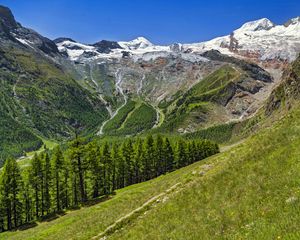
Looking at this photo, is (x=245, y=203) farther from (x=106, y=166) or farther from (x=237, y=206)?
(x=106, y=166)

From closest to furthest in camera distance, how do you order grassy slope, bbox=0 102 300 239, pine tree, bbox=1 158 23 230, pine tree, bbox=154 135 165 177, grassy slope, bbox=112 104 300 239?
grassy slope, bbox=112 104 300 239 → grassy slope, bbox=0 102 300 239 → pine tree, bbox=1 158 23 230 → pine tree, bbox=154 135 165 177

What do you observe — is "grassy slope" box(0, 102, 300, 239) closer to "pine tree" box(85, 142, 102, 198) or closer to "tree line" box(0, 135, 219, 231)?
"tree line" box(0, 135, 219, 231)

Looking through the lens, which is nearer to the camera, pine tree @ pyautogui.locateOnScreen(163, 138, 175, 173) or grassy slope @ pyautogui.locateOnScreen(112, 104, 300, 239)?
grassy slope @ pyautogui.locateOnScreen(112, 104, 300, 239)

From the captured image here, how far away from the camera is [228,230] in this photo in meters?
18.4

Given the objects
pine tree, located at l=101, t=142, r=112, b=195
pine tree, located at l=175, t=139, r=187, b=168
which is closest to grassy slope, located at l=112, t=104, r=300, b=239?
pine tree, located at l=101, t=142, r=112, b=195

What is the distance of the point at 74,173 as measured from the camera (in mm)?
86562

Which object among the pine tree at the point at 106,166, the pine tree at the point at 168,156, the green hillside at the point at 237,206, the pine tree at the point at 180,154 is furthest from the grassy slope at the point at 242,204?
the pine tree at the point at 180,154

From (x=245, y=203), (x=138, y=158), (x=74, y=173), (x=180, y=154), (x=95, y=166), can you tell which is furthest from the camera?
(x=180, y=154)

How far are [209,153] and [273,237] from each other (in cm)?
13870

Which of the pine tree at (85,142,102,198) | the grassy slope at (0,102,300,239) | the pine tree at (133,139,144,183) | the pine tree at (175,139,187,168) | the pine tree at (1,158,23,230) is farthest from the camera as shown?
the pine tree at (175,139,187,168)

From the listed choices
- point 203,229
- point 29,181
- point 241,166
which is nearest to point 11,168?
point 29,181

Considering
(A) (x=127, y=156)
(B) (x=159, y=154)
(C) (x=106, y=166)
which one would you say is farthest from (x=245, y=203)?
(B) (x=159, y=154)

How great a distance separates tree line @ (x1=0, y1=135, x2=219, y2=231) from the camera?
74500 mm

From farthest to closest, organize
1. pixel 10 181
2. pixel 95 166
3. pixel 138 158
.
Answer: pixel 138 158 → pixel 95 166 → pixel 10 181
